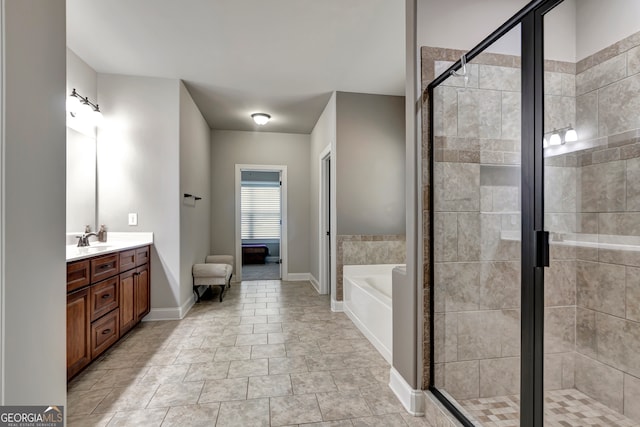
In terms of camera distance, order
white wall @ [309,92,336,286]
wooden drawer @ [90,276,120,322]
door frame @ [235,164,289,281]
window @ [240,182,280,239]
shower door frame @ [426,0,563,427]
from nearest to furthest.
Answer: shower door frame @ [426,0,563,427] → wooden drawer @ [90,276,120,322] → white wall @ [309,92,336,286] → door frame @ [235,164,289,281] → window @ [240,182,280,239]

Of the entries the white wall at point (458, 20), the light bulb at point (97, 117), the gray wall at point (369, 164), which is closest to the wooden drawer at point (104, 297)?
the light bulb at point (97, 117)

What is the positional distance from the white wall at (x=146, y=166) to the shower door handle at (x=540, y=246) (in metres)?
3.38

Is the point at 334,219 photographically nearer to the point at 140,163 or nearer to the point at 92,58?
the point at 140,163

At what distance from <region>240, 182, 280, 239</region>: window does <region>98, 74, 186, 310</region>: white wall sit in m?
5.03

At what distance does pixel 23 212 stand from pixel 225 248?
189 inches

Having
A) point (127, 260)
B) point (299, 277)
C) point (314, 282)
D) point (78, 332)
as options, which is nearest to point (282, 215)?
point (299, 277)

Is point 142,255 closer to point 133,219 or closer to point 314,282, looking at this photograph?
point 133,219

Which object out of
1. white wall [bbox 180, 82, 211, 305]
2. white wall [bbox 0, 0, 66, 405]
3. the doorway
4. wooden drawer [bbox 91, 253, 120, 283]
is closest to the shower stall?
white wall [bbox 0, 0, 66, 405]

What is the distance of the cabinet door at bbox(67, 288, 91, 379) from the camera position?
2.07m

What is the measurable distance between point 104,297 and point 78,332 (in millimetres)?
414

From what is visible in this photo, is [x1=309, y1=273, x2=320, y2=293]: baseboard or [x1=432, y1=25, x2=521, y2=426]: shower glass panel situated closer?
[x1=432, y1=25, x2=521, y2=426]: shower glass panel

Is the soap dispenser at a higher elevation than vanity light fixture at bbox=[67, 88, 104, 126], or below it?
below

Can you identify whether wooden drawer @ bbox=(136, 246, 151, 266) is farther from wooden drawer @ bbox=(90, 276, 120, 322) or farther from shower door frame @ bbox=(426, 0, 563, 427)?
shower door frame @ bbox=(426, 0, 563, 427)

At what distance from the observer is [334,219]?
12.9 feet
